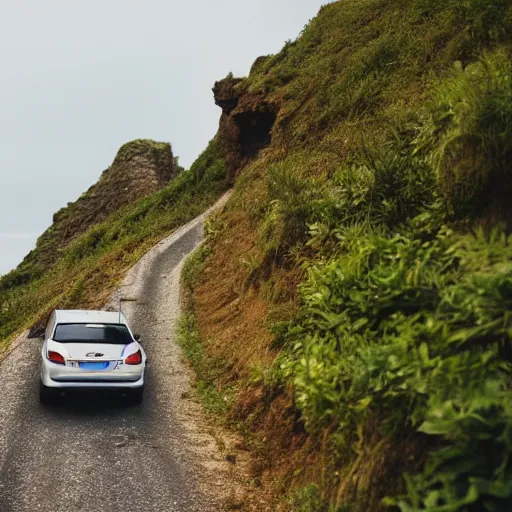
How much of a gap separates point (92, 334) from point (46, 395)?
A: 54.2 inches

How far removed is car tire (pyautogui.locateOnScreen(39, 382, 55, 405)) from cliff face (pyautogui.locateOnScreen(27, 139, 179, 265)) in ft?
93.4

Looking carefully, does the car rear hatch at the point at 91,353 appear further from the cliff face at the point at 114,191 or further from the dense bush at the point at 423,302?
the cliff face at the point at 114,191

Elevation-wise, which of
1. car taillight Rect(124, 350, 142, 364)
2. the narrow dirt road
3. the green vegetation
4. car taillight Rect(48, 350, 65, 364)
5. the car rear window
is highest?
the green vegetation

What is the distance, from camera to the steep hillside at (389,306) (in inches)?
229

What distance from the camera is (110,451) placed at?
369 inches

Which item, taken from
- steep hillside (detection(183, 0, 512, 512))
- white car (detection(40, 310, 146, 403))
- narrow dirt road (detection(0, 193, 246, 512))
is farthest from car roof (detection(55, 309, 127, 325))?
Result: steep hillside (detection(183, 0, 512, 512))

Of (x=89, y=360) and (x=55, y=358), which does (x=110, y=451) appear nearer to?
(x=89, y=360)

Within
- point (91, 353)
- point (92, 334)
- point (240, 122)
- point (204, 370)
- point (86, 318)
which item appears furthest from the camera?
A: point (240, 122)

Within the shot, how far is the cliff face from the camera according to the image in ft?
133

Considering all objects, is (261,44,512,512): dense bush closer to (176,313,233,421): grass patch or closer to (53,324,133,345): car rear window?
(176,313,233,421): grass patch

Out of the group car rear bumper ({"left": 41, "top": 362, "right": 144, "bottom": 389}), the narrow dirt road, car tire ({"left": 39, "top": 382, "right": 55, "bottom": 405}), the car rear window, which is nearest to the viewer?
the narrow dirt road

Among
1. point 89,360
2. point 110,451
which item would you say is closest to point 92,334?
point 89,360

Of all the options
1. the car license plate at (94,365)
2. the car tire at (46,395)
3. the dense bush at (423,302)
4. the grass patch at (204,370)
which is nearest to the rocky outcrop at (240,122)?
the grass patch at (204,370)

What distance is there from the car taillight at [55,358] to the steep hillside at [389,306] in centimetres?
298
